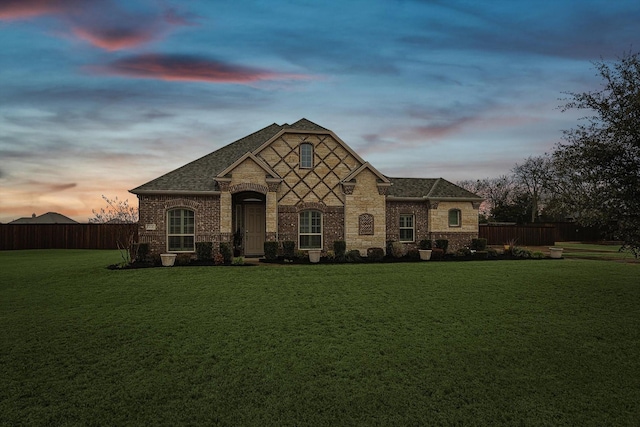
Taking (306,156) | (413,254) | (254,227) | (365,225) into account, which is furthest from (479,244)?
(254,227)

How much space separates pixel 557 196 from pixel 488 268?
5.60 meters

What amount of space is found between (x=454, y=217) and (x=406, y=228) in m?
3.21

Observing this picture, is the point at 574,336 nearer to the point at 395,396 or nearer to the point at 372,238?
the point at 395,396

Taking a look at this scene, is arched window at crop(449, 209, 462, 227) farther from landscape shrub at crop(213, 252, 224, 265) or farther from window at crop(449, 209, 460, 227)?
landscape shrub at crop(213, 252, 224, 265)

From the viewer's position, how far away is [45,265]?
18641mm

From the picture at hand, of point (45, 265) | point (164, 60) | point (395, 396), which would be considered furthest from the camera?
point (45, 265)

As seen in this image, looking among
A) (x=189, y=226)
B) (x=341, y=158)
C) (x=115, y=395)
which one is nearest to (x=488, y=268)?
(x=341, y=158)

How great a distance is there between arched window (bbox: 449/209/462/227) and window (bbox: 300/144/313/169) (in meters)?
9.39

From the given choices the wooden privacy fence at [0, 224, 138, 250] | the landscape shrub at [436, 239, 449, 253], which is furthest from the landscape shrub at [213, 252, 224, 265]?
the wooden privacy fence at [0, 224, 138, 250]

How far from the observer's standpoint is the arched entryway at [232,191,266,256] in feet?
73.8

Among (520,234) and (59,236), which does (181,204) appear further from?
(520,234)

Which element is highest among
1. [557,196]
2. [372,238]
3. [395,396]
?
[557,196]

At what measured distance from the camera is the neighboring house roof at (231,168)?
20.4 meters

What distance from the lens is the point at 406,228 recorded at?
2469 centimetres
